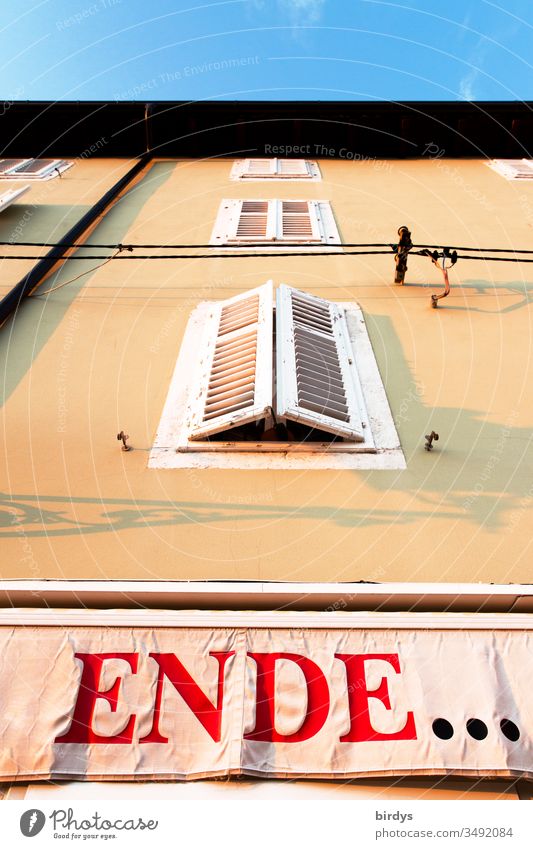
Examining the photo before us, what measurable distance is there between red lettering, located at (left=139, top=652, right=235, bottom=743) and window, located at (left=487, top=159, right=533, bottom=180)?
11588 millimetres

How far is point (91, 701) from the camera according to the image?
10.0 ft

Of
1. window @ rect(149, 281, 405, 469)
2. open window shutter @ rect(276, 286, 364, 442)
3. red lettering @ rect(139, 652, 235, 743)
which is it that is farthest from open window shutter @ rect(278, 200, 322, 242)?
red lettering @ rect(139, 652, 235, 743)

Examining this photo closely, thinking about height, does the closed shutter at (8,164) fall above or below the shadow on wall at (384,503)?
above

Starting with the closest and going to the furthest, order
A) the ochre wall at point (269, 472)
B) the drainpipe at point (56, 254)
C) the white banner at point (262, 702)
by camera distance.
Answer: the white banner at point (262, 702)
the ochre wall at point (269, 472)
the drainpipe at point (56, 254)

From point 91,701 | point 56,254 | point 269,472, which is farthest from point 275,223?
point 91,701

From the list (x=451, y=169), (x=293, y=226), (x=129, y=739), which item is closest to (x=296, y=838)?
(x=129, y=739)

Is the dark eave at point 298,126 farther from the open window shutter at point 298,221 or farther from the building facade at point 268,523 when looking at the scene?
the building facade at point 268,523

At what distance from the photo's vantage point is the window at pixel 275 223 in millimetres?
8195

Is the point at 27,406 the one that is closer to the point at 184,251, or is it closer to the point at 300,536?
the point at 300,536

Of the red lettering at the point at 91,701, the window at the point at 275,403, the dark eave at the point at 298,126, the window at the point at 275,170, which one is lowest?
the red lettering at the point at 91,701

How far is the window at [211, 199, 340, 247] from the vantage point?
8.20 m

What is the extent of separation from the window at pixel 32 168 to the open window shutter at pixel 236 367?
24.4 feet

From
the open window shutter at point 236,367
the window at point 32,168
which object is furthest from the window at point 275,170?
the open window shutter at point 236,367

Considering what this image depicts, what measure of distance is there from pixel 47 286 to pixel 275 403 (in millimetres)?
4593
